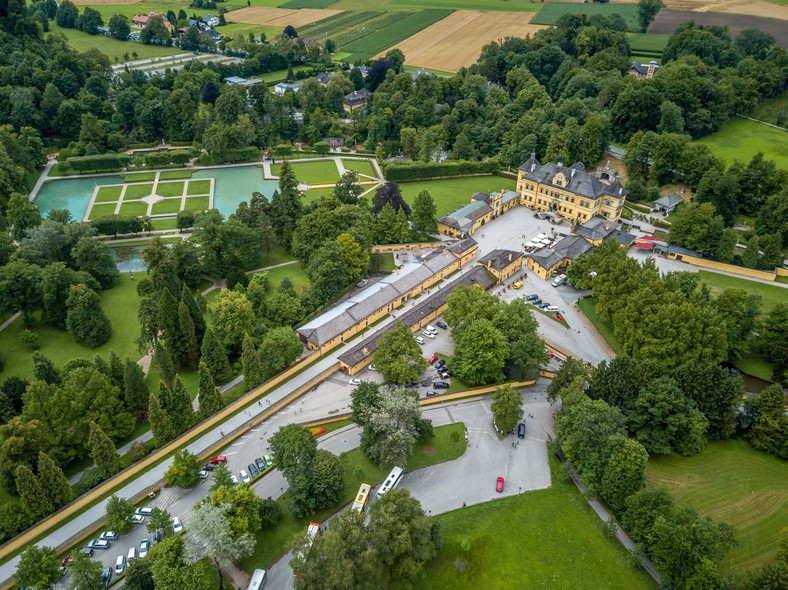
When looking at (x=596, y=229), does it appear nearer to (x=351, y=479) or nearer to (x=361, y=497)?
(x=351, y=479)

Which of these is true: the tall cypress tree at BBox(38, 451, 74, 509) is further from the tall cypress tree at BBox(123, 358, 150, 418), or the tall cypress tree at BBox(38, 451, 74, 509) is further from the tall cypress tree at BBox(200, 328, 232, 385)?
the tall cypress tree at BBox(200, 328, 232, 385)

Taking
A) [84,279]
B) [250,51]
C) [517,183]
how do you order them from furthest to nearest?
1. [250,51]
2. [517,183]
3. [84,279]

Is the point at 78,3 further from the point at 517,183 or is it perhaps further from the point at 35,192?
the point at 517,183

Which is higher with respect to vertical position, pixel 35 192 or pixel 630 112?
pixel 630 112

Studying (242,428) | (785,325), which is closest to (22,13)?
(242,428)

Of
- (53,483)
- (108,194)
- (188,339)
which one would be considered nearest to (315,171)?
(108,194)

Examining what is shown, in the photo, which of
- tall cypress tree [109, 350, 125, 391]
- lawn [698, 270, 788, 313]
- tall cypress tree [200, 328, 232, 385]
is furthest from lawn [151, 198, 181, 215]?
lawn [698, 270, 788, 313]
